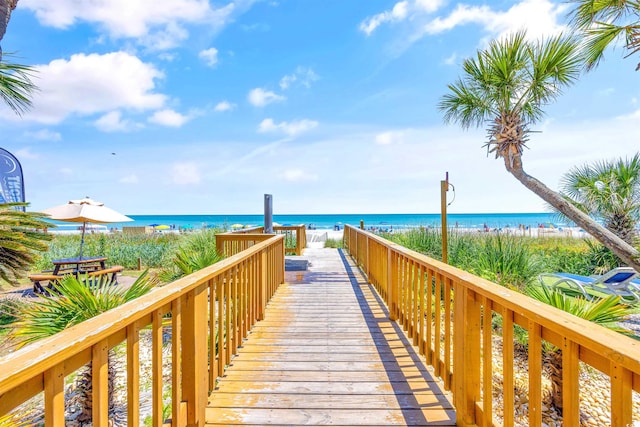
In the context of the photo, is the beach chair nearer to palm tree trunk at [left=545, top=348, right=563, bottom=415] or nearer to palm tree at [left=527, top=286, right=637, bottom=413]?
palm tree at [left=527, top=286, right=637, bottom=413]

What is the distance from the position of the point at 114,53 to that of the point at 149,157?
1749 cm

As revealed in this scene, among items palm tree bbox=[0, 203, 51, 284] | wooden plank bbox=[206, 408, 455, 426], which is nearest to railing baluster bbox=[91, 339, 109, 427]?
wooden plank bbox=[206, 408, 455, 426]

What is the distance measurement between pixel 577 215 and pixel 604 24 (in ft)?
11.3

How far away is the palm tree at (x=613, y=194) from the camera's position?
325 inches

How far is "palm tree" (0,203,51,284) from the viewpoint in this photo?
328cm

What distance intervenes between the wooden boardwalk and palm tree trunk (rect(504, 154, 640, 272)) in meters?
4.89

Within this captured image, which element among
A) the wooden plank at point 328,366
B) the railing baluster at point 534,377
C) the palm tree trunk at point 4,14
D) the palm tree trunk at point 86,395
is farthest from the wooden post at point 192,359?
the palm tree trunk at point 4,14

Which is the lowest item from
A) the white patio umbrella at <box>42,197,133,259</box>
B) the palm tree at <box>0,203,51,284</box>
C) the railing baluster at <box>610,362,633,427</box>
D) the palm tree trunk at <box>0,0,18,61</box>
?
the railing baluster at <box>610,362,633,427</box>

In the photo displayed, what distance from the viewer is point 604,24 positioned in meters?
5.09

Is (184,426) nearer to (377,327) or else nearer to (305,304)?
(377,327)

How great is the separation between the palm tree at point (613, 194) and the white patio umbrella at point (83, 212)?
1327 centimetres

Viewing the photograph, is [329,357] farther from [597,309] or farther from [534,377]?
[597,309]

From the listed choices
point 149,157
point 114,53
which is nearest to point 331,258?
point 114,53

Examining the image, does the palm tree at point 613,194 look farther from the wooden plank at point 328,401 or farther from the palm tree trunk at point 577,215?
the wooden plank at point 328,401
